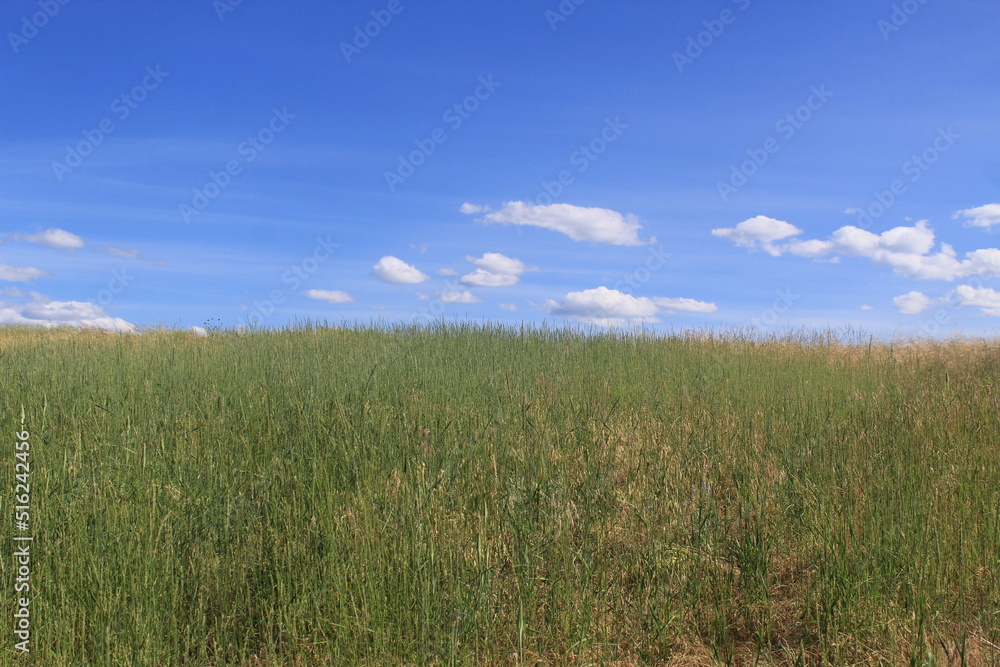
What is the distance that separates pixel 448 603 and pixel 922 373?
829 cm

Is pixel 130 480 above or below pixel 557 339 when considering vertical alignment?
below

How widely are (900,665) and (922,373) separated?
7165mm

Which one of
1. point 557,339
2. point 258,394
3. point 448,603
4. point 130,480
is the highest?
point 557,339

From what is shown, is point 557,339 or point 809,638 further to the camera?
point 557,339

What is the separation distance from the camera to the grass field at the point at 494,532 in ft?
8.70

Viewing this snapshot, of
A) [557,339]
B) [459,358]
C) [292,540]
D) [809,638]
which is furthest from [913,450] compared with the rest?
[557,339]

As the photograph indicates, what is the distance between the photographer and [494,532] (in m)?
3.23

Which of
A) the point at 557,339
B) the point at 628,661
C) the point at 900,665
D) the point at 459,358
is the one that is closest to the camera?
the point at 900,665

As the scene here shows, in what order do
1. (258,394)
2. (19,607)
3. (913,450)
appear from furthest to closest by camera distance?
(258,394)
(913,450)
(19,607)

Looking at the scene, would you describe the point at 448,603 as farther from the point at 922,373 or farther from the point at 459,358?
the point at 922,373

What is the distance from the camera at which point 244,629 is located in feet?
9.39

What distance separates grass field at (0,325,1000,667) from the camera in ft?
8.70

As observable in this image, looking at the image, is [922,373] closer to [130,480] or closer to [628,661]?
[628,661]

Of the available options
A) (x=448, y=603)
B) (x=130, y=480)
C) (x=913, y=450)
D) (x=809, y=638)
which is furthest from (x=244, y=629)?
(x=913, y=450)
